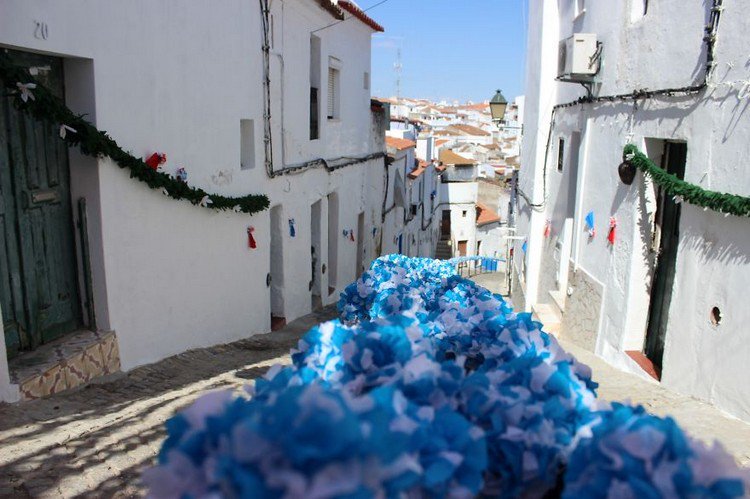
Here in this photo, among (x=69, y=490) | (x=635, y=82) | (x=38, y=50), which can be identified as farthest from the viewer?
(x=635, y=82)

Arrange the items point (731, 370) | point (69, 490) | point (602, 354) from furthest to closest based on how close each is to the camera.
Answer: point (602, 354), point (731, 370), point (69, 490)

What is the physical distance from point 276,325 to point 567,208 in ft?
16.6

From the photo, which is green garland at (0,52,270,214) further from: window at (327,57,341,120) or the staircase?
the staircase

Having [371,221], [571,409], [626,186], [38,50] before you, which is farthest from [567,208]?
[571,409]

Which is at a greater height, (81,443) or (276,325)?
(81,443)

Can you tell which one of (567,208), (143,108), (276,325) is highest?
(143,108)

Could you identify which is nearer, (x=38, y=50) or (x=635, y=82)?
(x=38, y=50)

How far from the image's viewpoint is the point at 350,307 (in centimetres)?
406

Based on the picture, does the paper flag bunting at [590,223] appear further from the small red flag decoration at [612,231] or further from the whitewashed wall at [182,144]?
the whitewashed wall at [182,144]

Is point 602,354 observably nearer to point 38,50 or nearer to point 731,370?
point 731,370

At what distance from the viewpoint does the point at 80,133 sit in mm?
4824

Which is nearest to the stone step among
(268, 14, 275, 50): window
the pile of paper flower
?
(268, 14, 275, 50): window

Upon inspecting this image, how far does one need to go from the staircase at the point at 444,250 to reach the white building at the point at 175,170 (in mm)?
21086

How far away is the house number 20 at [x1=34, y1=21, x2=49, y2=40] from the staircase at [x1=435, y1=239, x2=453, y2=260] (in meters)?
28.4
